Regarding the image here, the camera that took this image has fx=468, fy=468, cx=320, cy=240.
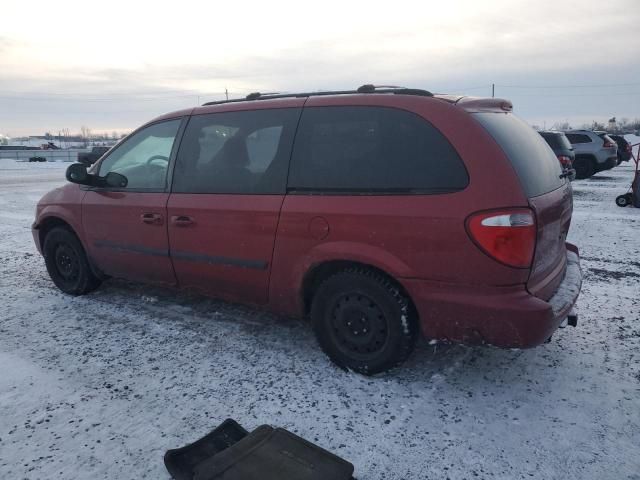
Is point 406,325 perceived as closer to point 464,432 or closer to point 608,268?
point 464,432

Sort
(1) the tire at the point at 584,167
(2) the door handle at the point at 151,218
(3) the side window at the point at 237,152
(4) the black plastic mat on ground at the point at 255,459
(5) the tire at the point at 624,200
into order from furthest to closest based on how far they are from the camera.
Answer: (1) the tire at the point at 584,167
(5) the tire at the point at 624,200
(2) the door handle at the point at 151,218
(3) the side window at the point at 237,152
(4) the black plastic mat on ground at the point at 255,459

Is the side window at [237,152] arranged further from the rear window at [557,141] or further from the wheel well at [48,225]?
the rear window at [557,141]

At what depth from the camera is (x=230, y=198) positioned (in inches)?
136

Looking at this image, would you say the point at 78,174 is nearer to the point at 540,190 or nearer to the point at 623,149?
the point at 540,190

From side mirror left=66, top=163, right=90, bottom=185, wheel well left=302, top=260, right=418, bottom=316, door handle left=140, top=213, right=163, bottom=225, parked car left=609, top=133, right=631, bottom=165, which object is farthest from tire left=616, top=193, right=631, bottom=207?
parked car left=609, top=133, right=631, bottom=165

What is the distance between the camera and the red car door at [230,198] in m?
3.31

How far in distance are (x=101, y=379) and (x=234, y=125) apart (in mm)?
2044

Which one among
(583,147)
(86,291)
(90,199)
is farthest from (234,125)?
(583,147)

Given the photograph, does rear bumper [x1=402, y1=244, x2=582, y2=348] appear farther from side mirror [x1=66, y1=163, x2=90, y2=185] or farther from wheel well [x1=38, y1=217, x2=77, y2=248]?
wheel well [x1=38, y1=217, x2=77, y2=248]

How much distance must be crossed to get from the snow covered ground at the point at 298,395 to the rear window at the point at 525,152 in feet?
4.14

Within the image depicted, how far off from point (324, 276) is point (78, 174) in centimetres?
259

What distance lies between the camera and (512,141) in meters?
2.85

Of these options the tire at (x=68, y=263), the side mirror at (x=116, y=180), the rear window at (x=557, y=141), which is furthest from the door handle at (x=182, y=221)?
the rear window at (x=557, y=141)

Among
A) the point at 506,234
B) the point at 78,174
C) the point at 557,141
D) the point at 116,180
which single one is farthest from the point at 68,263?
the point at 557,141
